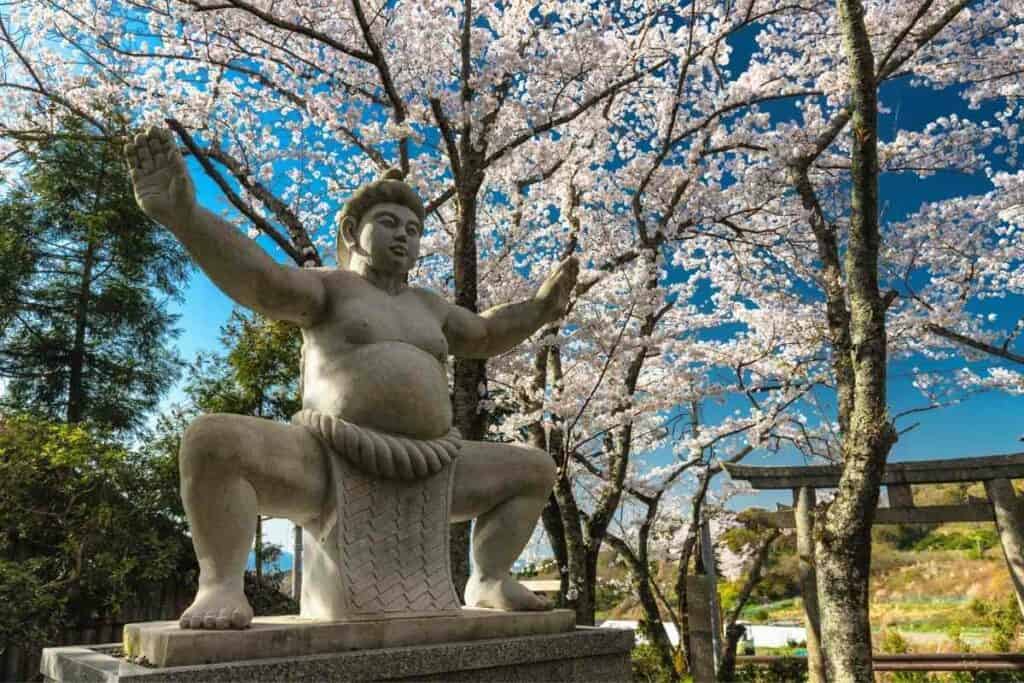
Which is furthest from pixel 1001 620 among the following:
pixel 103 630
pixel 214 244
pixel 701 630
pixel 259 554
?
pixel 214 244

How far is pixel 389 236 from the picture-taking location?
2.77 meters

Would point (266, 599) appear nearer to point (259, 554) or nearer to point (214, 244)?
point (259, 554)

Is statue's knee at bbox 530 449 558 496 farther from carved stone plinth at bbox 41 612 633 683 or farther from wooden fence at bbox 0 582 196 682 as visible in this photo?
wooden fence at bbox 0 582 196 682

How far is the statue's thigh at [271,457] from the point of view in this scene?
209 cm

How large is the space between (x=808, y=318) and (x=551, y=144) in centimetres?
528

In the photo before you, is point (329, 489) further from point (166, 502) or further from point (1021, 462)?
point (1021, 462)

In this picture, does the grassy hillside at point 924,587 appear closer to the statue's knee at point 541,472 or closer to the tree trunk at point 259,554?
the tree trunk at point 259,554

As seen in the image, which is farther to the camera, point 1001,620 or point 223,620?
point 1001,620

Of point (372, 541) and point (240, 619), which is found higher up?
point (372, 541)

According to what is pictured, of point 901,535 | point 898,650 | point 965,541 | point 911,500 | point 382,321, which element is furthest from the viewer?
point 901,535

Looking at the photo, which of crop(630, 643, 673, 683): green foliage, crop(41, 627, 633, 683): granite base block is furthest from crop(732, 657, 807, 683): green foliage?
crop(41, 627, 633, 683): granite base block

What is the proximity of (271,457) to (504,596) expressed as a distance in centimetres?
107

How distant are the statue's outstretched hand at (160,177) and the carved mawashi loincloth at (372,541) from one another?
81cm

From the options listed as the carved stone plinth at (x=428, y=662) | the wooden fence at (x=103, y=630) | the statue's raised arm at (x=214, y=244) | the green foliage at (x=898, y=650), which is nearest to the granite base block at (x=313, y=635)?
the carved stone plinth at (x=428, y=662)
